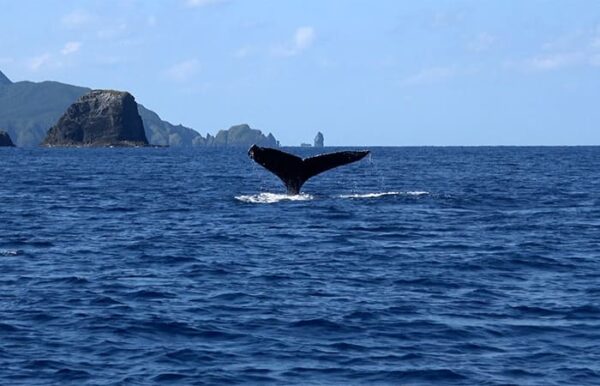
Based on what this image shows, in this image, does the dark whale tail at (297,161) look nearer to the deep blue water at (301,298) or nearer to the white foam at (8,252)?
the deep blue water at (301,298)

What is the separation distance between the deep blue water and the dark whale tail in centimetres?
130

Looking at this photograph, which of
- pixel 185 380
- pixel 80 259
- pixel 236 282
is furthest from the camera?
pixel 80 259

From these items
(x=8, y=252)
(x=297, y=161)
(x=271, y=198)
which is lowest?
(x=8, y=252)

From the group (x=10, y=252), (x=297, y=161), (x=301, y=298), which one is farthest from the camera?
(x=297, y=161)

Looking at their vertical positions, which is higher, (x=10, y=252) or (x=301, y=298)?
(x=10, y=252)

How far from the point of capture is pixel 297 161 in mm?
29859

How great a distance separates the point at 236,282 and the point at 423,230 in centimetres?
890

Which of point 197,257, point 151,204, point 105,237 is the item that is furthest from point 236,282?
point 151,204

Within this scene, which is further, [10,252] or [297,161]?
[297,161]

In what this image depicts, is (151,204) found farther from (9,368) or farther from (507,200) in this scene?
(9,368)

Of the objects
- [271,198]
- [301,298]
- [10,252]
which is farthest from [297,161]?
[301,298]

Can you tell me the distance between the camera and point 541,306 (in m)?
16.3

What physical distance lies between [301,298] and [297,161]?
1325 cm

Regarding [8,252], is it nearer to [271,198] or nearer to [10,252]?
[10,252]
